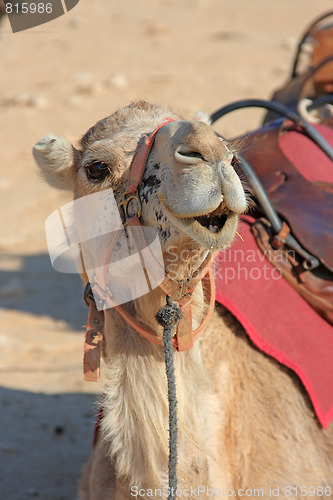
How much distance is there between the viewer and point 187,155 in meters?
1.66

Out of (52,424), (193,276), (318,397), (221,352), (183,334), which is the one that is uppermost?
(193,276)

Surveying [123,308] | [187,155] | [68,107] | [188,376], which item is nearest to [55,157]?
[123,308]

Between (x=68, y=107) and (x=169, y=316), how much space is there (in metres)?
7.67

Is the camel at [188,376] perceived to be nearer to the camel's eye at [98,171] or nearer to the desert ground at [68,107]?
the camel's eye at [98,171]

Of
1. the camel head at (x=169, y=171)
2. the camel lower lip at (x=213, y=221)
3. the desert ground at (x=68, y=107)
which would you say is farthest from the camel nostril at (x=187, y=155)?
the desert ground at (x=68, y=107)

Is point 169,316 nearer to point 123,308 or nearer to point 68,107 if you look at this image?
point 123,308

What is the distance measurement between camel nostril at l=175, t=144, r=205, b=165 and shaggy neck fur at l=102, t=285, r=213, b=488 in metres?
0.50

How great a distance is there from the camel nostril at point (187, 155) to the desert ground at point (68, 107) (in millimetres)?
820

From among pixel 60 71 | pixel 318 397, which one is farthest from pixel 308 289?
pixel 60 71

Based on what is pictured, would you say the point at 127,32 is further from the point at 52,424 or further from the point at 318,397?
the point at 318,397

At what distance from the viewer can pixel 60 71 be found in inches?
418

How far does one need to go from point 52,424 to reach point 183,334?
2011 millimetres

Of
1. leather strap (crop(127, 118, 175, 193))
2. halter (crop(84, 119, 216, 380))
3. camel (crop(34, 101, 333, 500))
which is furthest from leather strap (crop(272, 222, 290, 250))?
leather strap (crop(127, 118, 175, 193))

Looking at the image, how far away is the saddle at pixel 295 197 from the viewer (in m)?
2.37
